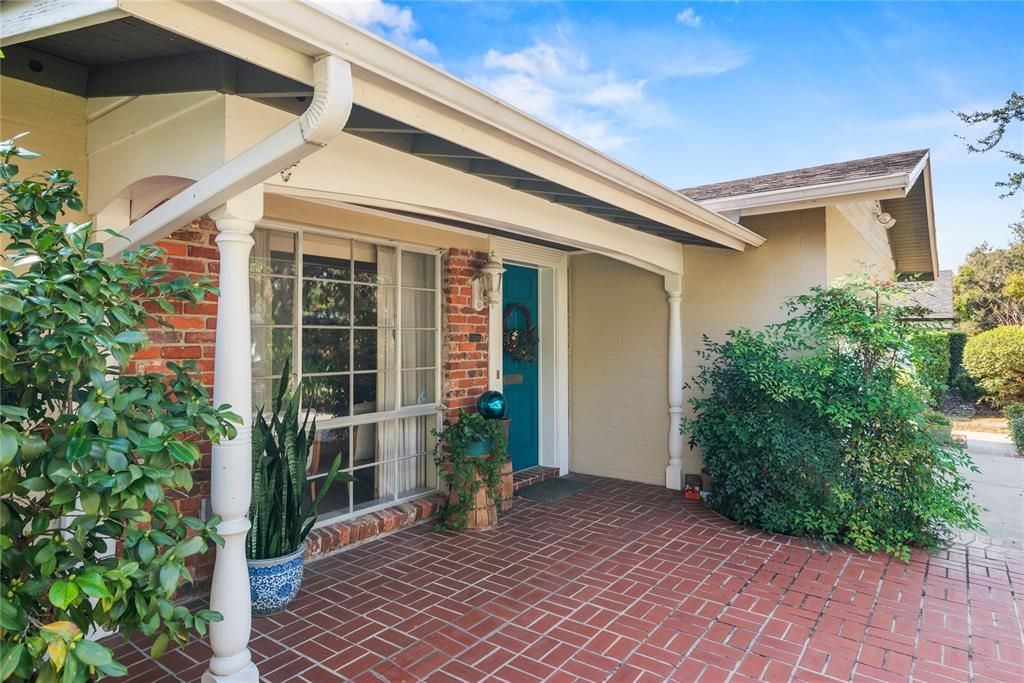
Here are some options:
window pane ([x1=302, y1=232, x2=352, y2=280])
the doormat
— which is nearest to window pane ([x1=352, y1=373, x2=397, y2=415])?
window pane ([x1=302, y1=232, x2=352, y2=280])

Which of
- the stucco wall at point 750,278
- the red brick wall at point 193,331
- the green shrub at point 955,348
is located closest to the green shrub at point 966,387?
the green shrub at point 955,348

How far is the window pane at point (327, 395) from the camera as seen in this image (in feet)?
14.1

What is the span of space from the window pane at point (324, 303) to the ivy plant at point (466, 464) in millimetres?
1297

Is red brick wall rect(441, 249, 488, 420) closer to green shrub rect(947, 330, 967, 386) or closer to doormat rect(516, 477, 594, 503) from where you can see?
doormat rect(516, 477, 594, 503)

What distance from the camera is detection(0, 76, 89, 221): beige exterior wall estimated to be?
2635 millimetres

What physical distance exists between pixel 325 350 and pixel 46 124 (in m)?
2.14

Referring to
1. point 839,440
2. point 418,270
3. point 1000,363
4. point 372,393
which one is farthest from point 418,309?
point 1000,363

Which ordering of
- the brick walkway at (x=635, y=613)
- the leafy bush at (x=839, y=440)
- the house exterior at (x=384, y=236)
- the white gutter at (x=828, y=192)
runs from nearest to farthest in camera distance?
the house exterior at (x=384, y=236)
the brick walkway at (x=635, y=613)
the leafy bush at (x=839, y=440)
the white gutter at (x=828, y=192)

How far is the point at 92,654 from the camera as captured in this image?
56.4 inches

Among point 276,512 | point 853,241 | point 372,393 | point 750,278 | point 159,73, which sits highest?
point 853,241

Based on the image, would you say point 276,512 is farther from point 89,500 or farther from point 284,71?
point 284,71

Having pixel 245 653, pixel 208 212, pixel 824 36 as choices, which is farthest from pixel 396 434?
pixel 824 36

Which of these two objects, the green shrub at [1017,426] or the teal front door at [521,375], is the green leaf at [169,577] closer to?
the teal front door at [521,375]

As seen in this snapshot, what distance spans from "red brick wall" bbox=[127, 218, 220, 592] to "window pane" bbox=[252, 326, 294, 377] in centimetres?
42
